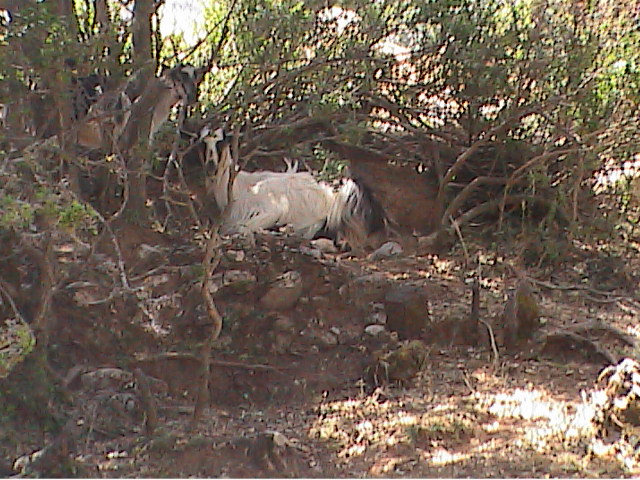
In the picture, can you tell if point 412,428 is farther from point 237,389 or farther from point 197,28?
point 197,28

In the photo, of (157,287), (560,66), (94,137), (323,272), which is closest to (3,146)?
(94,137)

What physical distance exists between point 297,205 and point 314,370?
A: 6.95ft

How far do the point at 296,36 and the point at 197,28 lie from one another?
1054 mm

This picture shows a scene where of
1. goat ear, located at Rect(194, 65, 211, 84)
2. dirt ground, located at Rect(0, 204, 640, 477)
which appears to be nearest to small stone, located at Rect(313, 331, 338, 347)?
dirt ground, located at Rect(0, 204, 640, 477)

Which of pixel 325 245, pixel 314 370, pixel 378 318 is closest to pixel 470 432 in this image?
pixel 314 370

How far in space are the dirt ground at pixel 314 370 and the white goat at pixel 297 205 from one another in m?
0.43

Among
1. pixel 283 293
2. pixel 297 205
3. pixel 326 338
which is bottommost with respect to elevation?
pixel 326 338

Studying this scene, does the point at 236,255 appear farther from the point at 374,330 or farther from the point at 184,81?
the point at 184,81

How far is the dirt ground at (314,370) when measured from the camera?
3.41m

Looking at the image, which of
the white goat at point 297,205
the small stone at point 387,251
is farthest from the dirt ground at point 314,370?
the white goat at point 297,205

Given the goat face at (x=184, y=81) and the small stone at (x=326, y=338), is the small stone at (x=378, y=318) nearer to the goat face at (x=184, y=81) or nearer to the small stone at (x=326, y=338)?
the small stone at (x=326, y=338)

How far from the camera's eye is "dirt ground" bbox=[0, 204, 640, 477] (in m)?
3.41

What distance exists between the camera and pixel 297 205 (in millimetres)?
6473

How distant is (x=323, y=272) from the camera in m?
5.46
